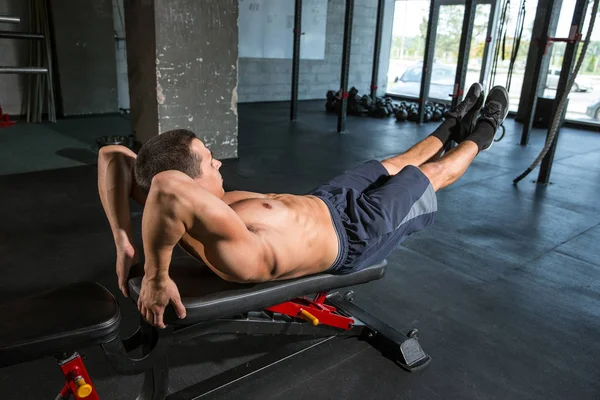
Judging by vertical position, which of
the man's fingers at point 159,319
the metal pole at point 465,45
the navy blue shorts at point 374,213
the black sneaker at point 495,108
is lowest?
the man's fingers at point 159,319

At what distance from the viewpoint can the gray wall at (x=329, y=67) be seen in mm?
8422

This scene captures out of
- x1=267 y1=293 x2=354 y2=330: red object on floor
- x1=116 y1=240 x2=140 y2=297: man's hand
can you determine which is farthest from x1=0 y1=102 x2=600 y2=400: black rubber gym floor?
x1=116 y1=240 x2=140 y2=297: man's hand

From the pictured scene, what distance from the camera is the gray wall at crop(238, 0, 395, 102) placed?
8.42 m

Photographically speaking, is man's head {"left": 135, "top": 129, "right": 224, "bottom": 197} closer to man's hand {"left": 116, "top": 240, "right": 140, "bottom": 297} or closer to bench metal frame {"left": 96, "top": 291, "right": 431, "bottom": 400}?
man's hand {"left": 116, "top": 240, "right": 140, "bottom": 297}

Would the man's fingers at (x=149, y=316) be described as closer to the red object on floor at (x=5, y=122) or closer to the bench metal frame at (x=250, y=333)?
the bench metal frame at (x=250, y=333)

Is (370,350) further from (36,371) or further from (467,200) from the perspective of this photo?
(467,200)

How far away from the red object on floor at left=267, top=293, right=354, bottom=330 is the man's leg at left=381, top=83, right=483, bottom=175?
65cm

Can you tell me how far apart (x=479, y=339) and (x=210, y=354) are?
3.48 ft

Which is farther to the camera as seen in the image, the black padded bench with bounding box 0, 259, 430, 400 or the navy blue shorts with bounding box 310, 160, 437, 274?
the navy blue shorts with bounding box 310, 160, 437, 274

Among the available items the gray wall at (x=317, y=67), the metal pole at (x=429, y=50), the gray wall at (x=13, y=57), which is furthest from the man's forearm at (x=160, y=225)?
the metal pole at (x=429, y=50)

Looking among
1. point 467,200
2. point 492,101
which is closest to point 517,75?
point 467,200

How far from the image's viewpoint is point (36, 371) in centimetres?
160

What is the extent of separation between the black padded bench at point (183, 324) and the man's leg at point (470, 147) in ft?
1.58

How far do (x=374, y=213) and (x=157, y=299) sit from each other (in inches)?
30.1
